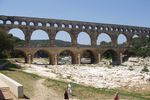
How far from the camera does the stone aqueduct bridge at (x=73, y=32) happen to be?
269 ft

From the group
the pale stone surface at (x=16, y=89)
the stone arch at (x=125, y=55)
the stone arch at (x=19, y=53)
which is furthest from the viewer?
the stone arch at (x=125, y=55)

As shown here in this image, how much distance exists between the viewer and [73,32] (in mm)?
92688

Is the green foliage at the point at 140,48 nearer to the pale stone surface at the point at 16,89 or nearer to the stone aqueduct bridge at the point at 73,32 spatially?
the stone aqueduct bridge at the point at 73,32

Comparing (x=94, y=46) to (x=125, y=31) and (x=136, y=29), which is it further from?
(x=136, y=29)

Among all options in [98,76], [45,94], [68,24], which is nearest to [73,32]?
[68,24]

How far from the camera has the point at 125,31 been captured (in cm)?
10781

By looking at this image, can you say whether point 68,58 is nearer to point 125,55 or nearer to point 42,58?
point 42,58

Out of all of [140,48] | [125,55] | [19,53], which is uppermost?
[140,48]

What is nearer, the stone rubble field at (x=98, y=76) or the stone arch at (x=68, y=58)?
the stone rubble field at (x=98, y=76)

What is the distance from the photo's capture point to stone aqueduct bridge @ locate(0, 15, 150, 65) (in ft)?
269

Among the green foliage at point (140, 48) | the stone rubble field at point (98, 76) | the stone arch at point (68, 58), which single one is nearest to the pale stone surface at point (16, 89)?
the stone rubble field at point (98, 76)

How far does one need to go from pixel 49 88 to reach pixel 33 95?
463 cm

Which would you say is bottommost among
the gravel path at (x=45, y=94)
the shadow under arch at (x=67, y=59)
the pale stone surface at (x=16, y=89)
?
the gravel path at (x=45, y=94)

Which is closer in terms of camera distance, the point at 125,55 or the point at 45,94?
the point at 45,94
